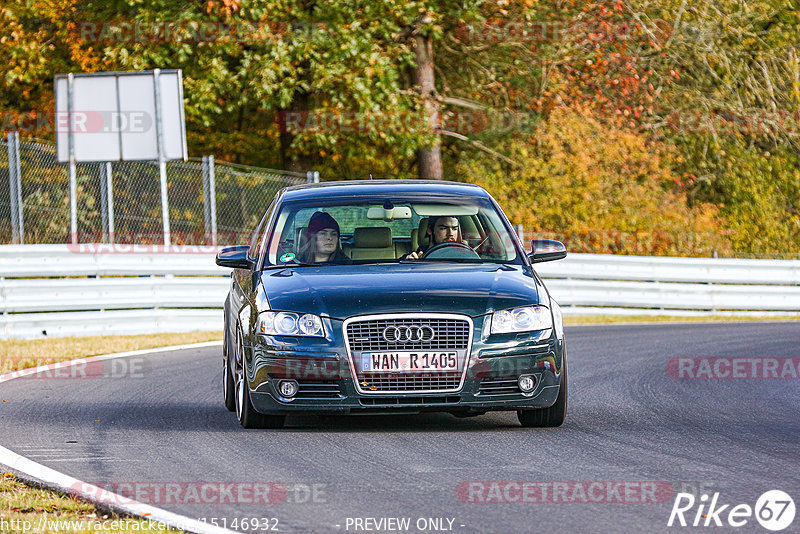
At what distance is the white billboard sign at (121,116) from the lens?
2122cm

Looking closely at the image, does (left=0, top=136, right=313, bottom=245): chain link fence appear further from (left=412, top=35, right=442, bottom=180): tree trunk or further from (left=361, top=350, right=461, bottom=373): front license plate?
(left=361, top=350, right=461, bottom=373): front license plate

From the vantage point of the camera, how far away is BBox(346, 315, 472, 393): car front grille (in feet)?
27.3

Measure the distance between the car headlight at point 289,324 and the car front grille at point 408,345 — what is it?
0.20 m

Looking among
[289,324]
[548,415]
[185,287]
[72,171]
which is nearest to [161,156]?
[72,171]

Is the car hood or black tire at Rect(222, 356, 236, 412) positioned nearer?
the car hood

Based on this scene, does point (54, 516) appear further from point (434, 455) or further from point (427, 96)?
point (427, 96)

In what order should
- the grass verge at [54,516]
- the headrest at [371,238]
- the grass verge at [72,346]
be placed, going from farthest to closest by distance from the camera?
the grass verge at [72,346] < the headrest at [371,238] < the grass verge at [54,516]

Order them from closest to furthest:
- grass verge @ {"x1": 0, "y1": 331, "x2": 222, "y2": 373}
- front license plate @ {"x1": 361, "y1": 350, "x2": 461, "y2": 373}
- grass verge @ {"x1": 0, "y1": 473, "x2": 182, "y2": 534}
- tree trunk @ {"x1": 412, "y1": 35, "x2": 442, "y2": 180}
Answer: grass verge @ {"x1": 0, "y1": 473, "x2": 182, "y2": 534}
front license plate @ {"x1": 361, "y1": 350, "x2": 461, "y2": 373}
grass verge @ {"x1": 0, "y1": 331, "x2": 222, "y2": 373}
tree trunk @ {"x1": 412, "y1": 35, "x2": 442, "y2": 180}

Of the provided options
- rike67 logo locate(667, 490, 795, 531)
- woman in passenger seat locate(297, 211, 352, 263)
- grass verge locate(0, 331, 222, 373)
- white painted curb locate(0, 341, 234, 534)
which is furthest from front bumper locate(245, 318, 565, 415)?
grass verge locate(0, 331, 222, 373)

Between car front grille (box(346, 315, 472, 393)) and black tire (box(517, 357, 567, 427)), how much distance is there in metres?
0.76

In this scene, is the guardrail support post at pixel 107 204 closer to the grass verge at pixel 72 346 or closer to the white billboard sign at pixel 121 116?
the white billboard sign at pixel 121 116

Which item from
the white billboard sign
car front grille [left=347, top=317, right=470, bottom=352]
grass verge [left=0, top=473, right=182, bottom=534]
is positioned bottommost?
grass verge [left=0, top=473, right=182, bottom=534]

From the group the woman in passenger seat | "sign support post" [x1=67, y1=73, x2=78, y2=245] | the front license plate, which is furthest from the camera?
"sign support post" [x1=67, y1=73, x2=78, y2=245]

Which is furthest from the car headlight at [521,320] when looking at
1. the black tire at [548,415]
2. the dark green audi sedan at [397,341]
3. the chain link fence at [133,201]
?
the chain link fence at [133,201]
